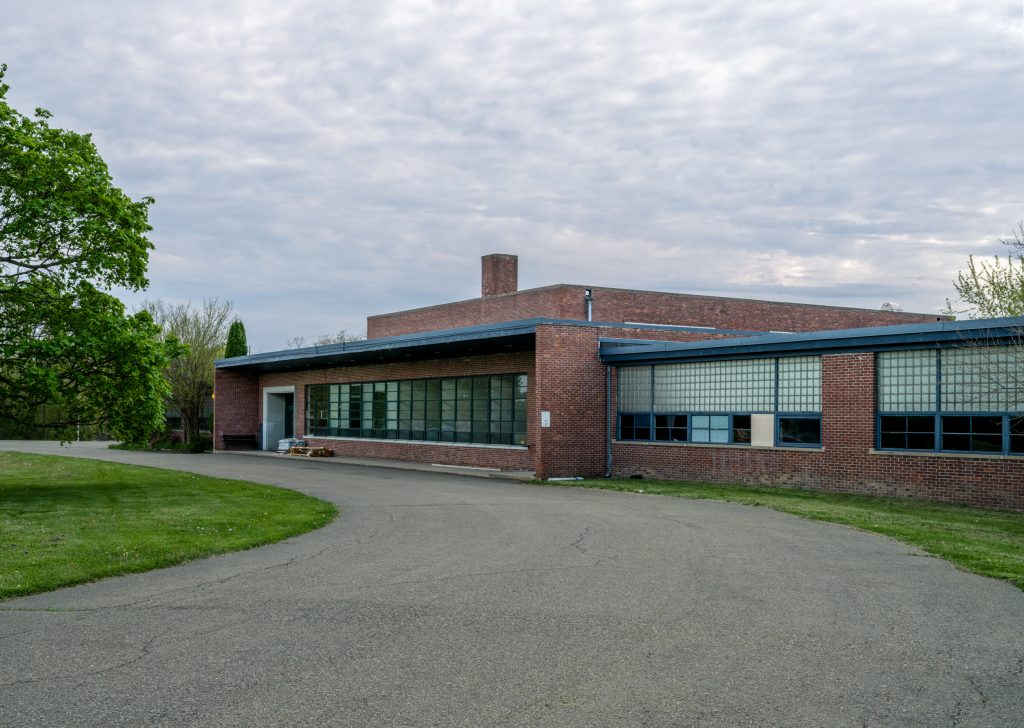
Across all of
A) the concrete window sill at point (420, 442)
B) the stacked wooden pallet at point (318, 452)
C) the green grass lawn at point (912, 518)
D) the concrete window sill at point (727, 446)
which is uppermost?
the concrete window sill at point (727, 446)

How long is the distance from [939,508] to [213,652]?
623 inches

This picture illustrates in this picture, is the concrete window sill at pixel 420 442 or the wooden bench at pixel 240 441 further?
the wooden bench at pixel 240 441

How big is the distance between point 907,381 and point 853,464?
7.42 ft

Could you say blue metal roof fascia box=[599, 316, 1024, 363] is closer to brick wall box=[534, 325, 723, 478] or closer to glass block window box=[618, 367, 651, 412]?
glass block window box=[618, 367, 651, 412]

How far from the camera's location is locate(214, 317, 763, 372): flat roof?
1119 inches

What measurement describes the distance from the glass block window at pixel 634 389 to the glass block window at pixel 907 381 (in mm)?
7265

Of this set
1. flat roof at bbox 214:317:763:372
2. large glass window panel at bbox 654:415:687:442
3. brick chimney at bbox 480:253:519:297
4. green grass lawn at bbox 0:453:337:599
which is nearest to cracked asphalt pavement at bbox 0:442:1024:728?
green grass lawn at bbox 0:453:337:599

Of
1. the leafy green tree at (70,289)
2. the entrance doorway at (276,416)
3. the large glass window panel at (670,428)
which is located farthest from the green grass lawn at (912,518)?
the entrance doorway at (276,416)

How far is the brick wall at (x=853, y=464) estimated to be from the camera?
19625 mm

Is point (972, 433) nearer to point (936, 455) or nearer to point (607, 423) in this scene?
point (936, 455)

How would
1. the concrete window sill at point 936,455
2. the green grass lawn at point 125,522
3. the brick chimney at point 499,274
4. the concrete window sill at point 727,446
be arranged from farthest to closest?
the brick chimney at point 499,274 < the concrete window sill at point 727,446 < the concrete window sill at point 936,455 < the green grass lawn at point 125,522

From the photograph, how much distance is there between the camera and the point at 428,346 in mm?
32625

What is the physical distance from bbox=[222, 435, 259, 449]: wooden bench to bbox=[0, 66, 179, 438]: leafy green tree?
88.0 ft

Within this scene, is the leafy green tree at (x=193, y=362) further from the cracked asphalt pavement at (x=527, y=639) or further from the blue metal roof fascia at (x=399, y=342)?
the cracked asphalt pavement at (x=527, y=639)
